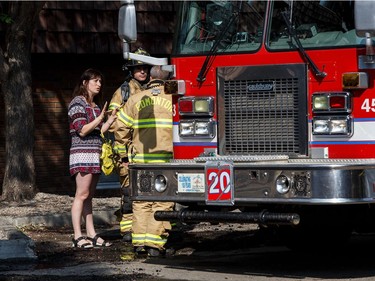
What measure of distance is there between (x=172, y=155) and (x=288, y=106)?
5.42 ft

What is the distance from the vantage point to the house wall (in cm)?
1566

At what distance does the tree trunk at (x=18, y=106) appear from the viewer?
13891 millimetres

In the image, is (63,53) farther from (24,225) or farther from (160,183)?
(160,183)

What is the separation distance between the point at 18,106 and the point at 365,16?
7.07 metres

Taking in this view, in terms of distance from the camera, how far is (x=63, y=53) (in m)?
15.9

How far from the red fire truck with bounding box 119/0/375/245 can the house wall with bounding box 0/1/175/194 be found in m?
6.45

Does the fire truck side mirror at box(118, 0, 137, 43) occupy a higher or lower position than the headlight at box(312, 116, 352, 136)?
higher

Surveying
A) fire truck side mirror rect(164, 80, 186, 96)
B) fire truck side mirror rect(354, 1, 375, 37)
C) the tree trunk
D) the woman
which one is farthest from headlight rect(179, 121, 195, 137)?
the tree trunk

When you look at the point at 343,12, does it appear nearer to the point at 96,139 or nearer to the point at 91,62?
the point at 96,139

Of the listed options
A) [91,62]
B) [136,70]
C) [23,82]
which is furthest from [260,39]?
[91,62]

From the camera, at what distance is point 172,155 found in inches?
390

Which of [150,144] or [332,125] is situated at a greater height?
[332,125]

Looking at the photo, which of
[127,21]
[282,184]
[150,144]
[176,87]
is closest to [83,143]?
[150,144]

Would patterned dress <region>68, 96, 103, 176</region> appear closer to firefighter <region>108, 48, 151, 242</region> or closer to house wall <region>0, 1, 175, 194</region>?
firefighter <region>108, 48, 151, 242</region>
